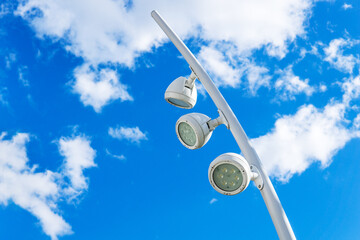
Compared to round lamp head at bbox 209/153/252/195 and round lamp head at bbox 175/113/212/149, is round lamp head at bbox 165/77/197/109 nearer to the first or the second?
round lamp head at bbox 175/113/212/149

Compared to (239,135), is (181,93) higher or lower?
higher

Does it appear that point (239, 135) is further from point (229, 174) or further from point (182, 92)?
point (182, 92)

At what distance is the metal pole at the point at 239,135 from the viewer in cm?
427

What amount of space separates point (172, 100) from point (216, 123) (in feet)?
4.16

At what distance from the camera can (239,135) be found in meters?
5.02

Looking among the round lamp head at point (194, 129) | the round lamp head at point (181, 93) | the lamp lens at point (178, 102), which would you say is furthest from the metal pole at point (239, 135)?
the lamp lens at point (178, 102)

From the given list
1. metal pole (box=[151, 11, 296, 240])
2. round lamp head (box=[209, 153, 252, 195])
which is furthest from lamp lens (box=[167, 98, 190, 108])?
round lamp head (box=[209, 153, 252, 195])

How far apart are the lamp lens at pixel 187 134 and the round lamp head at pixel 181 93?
865mm

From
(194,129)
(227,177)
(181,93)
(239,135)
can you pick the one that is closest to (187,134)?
(194,129)

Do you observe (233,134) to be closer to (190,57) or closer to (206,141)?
(206,141)

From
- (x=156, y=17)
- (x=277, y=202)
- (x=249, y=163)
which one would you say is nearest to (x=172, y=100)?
(x=156, y=17)

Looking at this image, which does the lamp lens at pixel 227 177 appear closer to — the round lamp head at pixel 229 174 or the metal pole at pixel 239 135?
the round lamp head at pixel 229 174

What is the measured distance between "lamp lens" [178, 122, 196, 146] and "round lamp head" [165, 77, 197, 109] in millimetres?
865

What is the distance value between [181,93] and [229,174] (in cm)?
220
